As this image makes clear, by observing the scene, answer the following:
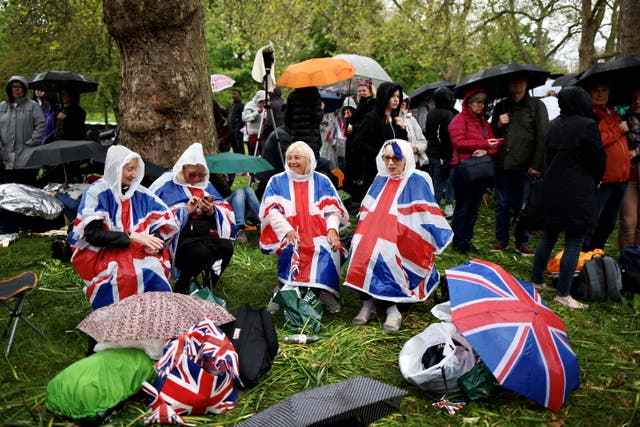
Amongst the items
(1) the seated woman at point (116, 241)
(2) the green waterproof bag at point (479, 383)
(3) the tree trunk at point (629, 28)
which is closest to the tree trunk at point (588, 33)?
(3) the tree trunk at point (629, 28)

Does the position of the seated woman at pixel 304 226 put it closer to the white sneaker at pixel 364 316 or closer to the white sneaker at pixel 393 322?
the white sneaker at pixel 364 316

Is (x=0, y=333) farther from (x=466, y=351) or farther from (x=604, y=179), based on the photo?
(x=604, y=179)

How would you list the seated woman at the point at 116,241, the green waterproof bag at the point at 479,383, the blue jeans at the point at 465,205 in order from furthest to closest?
the blue jeans at the point at 465,205
the seated woman at the point at 116,241
the green waterproof bag at the point at 479,383

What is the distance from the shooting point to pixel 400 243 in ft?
14.8

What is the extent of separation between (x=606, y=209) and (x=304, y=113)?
3.80m

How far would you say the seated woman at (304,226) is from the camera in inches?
182

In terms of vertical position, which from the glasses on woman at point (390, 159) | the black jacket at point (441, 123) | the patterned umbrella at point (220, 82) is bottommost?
the glasses on woman at point (390, 159)

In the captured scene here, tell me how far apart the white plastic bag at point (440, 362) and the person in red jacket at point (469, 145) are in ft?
9.93

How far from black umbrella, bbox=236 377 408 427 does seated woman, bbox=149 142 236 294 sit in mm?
2685

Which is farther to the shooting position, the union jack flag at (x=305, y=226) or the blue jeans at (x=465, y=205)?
the blue jeans at (x=465, y=205)

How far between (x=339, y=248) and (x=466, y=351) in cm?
164

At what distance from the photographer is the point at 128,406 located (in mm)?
3070

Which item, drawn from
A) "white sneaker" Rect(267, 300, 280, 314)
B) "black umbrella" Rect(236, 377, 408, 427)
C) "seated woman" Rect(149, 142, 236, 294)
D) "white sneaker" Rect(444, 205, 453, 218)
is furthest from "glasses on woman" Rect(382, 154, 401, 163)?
"white sneaker" Rect(444, 205, 453, 218)

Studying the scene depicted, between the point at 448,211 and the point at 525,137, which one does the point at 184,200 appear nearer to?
the point at 525,137
